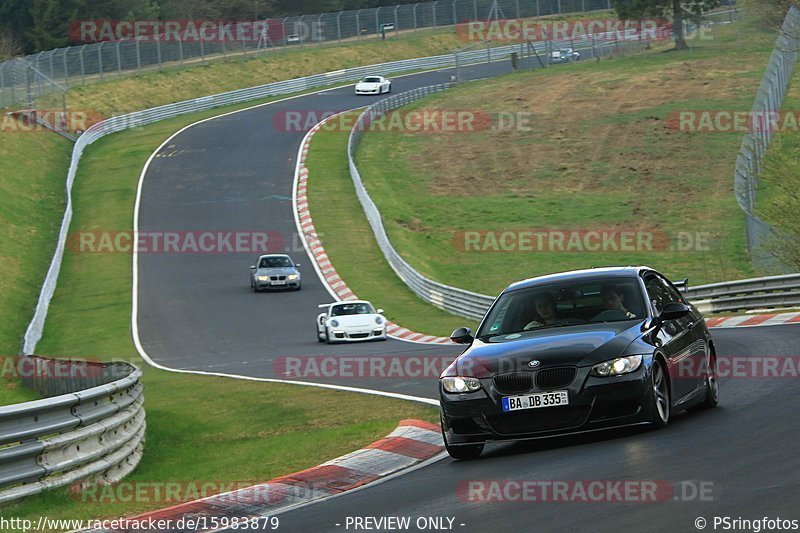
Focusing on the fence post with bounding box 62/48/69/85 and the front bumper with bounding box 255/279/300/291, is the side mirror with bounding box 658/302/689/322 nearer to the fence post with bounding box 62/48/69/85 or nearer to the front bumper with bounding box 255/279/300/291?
the front bumper with bounding box 255/279/300/291

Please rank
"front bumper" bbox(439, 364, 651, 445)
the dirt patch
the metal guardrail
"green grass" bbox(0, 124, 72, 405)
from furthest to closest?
the dirt patch → "green grass" bbox(0, 124, 72, 405) → "front bumper" bbox(439, 364, 651, 445) → the metal guardrail

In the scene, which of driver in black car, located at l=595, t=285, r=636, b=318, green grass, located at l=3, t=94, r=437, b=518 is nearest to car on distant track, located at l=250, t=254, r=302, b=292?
green grass, located at l=3, t=94, r=437, b=518

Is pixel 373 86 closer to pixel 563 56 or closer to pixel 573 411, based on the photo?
pixel 563 56

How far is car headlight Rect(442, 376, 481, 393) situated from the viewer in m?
10.7

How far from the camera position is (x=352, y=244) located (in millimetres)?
46000

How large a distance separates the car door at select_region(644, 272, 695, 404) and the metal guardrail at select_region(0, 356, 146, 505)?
192 inches

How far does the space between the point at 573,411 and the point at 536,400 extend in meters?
0.30

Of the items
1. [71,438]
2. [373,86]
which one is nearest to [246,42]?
[373,86]

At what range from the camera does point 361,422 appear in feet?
48.3

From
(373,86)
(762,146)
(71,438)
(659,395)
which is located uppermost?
(71,438)

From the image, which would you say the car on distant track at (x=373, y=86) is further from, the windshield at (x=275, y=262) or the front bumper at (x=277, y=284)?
the front bumper at (x=277, y=284)

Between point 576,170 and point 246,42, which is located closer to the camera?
point 576,170

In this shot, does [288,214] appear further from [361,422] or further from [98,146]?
[361,422]

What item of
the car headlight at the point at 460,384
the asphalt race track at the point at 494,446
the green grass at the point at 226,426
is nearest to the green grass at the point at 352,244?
the asphalt race track at the point at 494,446
